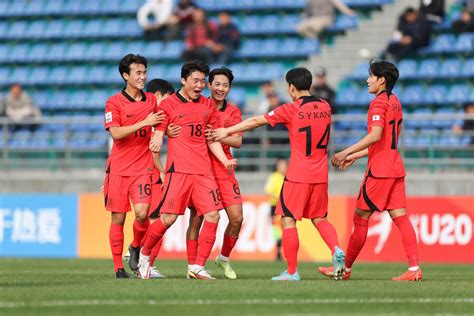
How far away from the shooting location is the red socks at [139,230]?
39.3 ft

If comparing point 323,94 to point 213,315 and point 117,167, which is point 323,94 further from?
point 213,315

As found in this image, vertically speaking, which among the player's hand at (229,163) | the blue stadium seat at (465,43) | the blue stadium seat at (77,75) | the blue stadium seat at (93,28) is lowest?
the player's hand at (229,163)

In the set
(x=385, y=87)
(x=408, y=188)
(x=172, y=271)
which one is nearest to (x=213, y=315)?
(x=385, y=87)

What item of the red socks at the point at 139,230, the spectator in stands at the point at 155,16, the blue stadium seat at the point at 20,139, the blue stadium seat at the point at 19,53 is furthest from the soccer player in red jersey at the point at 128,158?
the blue stadium seat at the point at 19,53

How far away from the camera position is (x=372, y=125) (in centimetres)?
1134

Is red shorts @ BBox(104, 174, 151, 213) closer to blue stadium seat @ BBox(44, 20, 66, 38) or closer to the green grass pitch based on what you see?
the green grass pitch

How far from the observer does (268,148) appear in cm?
2048

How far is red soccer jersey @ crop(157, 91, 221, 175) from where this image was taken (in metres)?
11.5

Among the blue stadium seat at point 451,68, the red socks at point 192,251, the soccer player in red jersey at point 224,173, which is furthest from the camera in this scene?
the blue stadium seat at point 451,68

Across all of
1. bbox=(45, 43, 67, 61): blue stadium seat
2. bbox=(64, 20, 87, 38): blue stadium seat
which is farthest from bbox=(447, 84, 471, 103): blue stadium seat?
bbox=(45, 43, 67, 61): blue stadium seat

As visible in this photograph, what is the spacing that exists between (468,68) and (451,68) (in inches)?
12.7

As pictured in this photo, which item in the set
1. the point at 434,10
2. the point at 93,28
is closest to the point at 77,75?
the point at 93,28

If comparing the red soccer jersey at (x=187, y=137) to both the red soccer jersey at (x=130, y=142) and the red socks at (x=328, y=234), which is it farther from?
the red socks at (x=328, y=234)

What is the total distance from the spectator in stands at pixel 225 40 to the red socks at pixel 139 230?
40.4 feet
